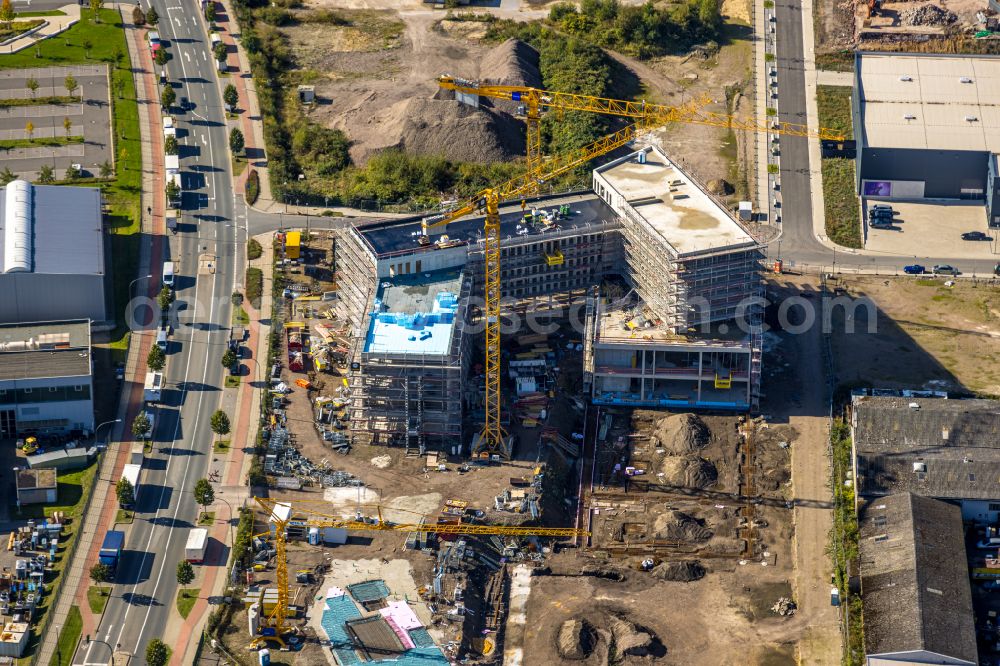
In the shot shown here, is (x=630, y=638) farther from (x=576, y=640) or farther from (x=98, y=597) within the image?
(x=98, y=597)

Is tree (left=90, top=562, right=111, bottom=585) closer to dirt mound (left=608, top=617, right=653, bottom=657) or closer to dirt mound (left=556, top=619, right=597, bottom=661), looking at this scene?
dirt mound (left=556, top=619, right=597, bottom=661)

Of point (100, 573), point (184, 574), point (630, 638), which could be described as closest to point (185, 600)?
point (184, 574)

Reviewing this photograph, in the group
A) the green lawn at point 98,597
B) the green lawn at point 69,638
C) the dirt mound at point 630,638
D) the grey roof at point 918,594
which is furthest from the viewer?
the green lawn at point 98,597

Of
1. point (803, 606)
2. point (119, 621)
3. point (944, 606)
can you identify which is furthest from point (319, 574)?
point (944, 606)

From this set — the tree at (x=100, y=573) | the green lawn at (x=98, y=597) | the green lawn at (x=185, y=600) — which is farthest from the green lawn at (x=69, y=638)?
the green lawn at (x=185, y=600)

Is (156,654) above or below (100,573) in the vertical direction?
below

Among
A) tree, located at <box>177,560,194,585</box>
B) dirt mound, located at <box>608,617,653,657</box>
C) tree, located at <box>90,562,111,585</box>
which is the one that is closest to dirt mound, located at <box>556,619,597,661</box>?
dirt mound, located at <box>608,617,653,657</box>

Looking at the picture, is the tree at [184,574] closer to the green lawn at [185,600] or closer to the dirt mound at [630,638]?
the green lawn at [185,600]
